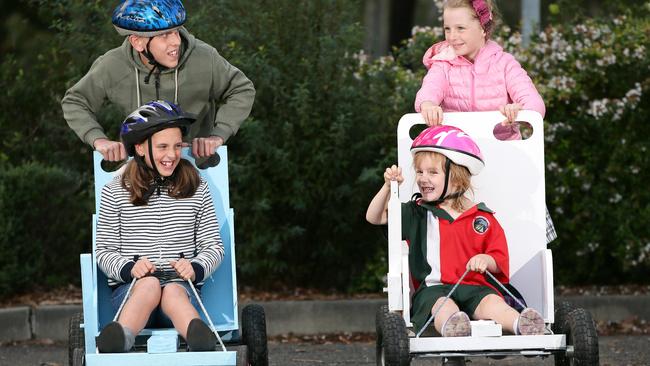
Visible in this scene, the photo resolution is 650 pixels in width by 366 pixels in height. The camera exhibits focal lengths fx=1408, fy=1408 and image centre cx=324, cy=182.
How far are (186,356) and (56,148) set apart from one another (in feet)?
15.9

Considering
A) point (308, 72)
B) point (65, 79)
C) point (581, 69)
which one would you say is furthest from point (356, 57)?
point (65, 79)

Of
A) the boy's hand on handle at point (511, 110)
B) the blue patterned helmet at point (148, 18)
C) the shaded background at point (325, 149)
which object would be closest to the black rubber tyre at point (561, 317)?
the boy's hand on handle at point (511, 110)

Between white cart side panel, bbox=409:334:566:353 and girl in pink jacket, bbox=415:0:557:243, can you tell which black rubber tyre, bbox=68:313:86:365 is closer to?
white cart side panel, bbox=409:334:566:353

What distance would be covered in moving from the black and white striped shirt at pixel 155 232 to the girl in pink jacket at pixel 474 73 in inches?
46.7

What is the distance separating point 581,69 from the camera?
973 cm

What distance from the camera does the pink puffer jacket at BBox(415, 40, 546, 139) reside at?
21.6 ft

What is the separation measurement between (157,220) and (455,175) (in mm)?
1310

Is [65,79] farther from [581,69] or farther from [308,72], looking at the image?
[581,69]

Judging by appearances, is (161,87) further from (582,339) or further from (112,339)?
(582,339)

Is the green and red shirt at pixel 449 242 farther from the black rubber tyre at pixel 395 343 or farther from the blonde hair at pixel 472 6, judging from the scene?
the blonde hair at pixel 472 6

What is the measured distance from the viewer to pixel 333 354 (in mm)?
8344

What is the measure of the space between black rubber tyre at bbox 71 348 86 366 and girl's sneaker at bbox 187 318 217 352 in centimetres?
45

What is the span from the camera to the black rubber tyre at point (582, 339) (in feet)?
18.6

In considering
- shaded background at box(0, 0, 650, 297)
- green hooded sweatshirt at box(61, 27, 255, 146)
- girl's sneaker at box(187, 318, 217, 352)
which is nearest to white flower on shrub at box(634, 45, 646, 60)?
shaded background at box(0, 0, 650, 297)
